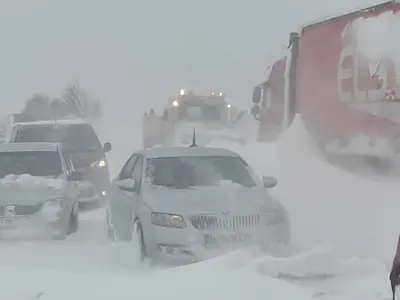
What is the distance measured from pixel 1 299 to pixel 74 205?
16.4 ft

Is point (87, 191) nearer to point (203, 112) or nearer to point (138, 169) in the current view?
point (138, 169)

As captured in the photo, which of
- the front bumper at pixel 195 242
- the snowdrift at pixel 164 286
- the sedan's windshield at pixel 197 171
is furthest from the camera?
the sedan's windshield at pixel 197 171

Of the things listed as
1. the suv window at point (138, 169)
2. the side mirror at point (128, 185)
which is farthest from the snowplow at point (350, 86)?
the side mirror at point (128, 185)

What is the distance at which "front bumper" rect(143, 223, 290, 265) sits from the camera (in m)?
8.06

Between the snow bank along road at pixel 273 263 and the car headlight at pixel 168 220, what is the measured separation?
1.53 feet

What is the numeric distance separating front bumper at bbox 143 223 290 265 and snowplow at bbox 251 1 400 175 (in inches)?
207

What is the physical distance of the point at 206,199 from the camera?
8.57 m

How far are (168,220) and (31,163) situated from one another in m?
3.89

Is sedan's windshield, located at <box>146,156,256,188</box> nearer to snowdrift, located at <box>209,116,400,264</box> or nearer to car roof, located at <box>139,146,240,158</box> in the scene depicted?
Result: car roof, located at <box>139,146,240,158</box>

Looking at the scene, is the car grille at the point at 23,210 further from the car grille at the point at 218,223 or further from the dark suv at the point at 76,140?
the dark suv at the point at 76,140

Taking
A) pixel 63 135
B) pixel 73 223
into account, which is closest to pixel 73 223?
pixel 73 223

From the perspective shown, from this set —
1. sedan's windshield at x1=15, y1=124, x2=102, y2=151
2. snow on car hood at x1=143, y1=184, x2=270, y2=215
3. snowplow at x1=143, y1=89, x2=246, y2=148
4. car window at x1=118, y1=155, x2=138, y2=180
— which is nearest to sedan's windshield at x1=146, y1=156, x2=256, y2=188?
snow on car hood at x1=143, y1=184, x2=270, y2=215

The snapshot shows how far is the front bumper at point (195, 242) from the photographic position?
8.06 meters

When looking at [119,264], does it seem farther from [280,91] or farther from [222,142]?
[222,142]
